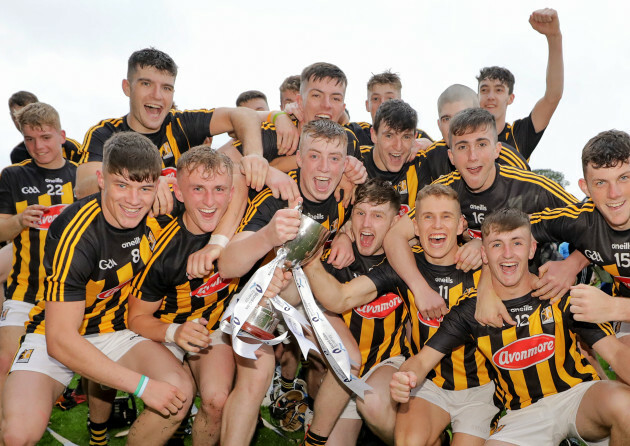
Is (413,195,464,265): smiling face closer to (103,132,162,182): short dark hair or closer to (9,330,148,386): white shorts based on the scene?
(103,132,162,182): short dark hair

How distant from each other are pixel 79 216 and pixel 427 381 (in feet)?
9.05

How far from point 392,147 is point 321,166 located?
843 millimetres

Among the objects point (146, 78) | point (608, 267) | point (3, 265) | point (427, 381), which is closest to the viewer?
point (608, 267)

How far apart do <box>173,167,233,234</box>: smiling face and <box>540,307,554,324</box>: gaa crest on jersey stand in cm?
233

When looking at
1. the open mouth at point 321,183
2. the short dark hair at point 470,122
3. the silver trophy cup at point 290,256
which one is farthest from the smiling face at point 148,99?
the short dark hair at point 470,122

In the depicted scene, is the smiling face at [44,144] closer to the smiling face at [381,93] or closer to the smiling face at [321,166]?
the smiling face at [321,166]

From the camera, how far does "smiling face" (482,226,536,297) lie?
3736 millimetres

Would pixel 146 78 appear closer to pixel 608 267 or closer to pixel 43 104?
pixel 43 104

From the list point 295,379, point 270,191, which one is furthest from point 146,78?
point 295,379

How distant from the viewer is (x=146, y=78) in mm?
4902

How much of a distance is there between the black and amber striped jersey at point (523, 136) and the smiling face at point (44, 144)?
4560 millimetres

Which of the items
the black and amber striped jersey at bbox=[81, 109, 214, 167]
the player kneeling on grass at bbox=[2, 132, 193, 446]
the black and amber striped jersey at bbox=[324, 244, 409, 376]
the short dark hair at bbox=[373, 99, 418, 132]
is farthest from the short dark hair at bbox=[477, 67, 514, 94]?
the player kneeling on grass at bbox=[2, 132, 193, 446]

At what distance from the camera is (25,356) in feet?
12.6

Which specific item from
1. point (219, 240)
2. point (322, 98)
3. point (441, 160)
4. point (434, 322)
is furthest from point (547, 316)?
point (322, 98)
